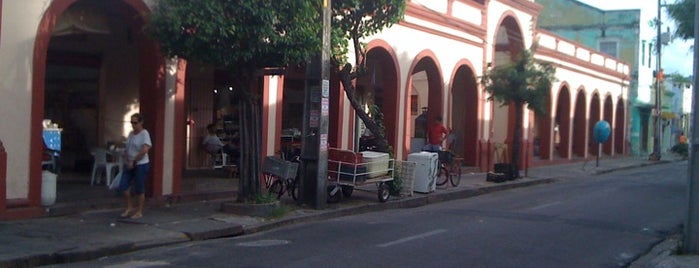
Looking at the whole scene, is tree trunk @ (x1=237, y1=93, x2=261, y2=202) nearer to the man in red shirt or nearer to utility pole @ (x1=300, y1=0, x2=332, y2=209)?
utility pole @ (x1=300, y1=0, x2=332, y2=209)

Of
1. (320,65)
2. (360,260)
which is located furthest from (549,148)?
(360,260)

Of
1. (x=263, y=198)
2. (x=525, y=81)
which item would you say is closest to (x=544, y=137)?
(x=525, y=81)

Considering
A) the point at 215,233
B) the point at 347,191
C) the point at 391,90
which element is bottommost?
the point at 215,233

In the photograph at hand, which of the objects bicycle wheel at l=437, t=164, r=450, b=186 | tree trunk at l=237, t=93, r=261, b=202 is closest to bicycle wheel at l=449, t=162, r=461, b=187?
bicycle wheel at l=437, t=164, r=450, b=186

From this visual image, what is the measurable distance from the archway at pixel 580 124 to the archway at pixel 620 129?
6.93 metres

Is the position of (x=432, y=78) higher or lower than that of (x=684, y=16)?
lower

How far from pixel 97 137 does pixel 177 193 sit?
3.96 meters

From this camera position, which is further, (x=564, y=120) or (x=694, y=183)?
(x=564, y=120)

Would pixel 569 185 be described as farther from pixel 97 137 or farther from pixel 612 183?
pixel 97 137

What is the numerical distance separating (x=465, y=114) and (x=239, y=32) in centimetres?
1534

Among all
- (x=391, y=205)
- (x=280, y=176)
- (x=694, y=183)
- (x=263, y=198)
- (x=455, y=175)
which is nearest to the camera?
(x=694, y=183)

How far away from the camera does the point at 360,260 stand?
9.24 meters

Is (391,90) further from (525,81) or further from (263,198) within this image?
(263,198)

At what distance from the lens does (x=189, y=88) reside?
63.0ft
